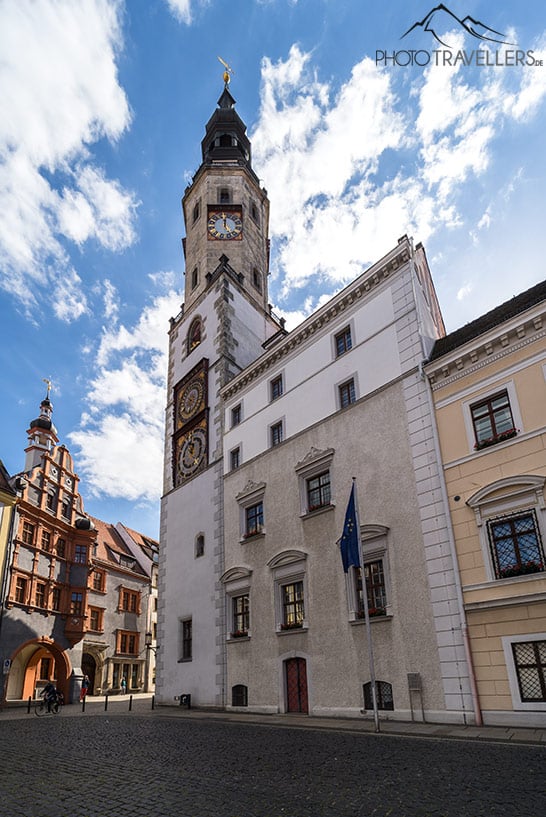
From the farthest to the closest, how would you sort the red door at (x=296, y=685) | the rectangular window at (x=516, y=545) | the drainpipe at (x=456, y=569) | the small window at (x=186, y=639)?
the small window at (x=186, y=639) → the red door at (x=296, y=685) → the drainpipe at (x=456, y=569) → the rectangular window at (x=516, y=545)

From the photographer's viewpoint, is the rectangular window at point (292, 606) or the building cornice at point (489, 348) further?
the rectangular window at point (292, 606)

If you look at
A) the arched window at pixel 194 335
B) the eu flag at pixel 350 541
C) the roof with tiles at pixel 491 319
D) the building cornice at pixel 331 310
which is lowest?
the eu flag at pixel 350 541

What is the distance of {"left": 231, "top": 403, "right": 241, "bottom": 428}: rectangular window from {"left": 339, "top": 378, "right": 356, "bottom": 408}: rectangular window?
7949 mm

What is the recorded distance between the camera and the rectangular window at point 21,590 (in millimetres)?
38719

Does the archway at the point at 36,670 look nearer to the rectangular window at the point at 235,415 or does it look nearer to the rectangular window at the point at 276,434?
the rectangular window at the point at 235,415

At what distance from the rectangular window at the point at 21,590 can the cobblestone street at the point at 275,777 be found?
2699 cm

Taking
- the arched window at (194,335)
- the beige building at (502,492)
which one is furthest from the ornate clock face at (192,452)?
the beige building at (502,492)

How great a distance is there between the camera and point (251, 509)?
88.3ft

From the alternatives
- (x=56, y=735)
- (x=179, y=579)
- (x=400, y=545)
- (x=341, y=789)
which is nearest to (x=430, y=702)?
(x=400, y=545)

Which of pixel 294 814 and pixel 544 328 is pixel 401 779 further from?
pixel 544 328

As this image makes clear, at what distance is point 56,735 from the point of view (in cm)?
1664

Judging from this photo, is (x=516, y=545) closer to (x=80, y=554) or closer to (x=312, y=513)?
(x=312, y=513)

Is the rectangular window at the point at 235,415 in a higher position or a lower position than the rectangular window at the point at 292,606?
higher

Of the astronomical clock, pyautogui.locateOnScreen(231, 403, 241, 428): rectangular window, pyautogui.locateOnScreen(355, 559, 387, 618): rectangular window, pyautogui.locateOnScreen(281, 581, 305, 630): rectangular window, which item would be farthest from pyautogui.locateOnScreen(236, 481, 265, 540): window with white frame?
pyautogui.locateOnScreen(355, 559, 387, 618): rectangular window
